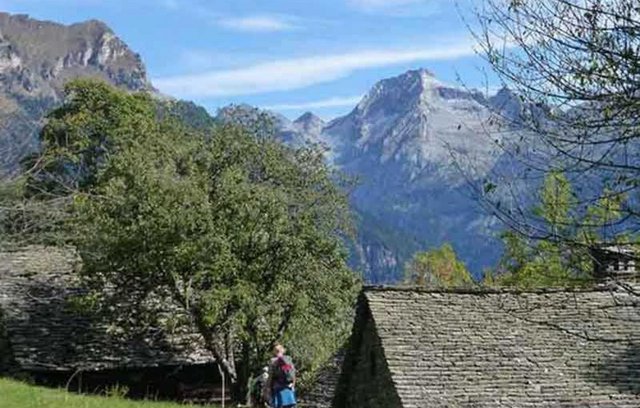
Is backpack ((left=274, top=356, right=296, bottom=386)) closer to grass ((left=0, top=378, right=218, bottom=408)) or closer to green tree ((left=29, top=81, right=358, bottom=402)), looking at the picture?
grass ((left=0, top=378, right=218, bottom=408))

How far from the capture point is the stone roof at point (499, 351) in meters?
Answer: 22.2

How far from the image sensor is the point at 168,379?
103 ft

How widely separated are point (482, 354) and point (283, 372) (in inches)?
Result: 237

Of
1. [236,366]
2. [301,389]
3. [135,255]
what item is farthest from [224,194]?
[301,389]

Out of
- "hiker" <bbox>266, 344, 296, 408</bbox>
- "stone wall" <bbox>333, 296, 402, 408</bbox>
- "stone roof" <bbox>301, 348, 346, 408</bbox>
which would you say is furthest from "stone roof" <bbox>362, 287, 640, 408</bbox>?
"stone roof" <bbox>301, 348, 346, 408</bbox>

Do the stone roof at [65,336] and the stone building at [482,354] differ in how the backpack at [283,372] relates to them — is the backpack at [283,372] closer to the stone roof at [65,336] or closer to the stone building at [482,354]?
the stone building at [482,354]

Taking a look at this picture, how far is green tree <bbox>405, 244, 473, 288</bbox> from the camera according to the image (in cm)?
6266

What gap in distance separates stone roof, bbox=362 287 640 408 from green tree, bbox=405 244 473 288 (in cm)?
3557

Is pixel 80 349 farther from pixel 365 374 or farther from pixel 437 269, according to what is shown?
pixel 437 269

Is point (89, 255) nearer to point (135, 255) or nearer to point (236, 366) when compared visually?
point (135, 255)

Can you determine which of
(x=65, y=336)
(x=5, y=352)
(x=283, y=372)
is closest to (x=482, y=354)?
(x=283, y=372)

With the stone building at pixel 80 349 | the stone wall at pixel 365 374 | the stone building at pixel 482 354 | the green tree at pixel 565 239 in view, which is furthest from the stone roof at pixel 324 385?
the green tree at pixel 565 239

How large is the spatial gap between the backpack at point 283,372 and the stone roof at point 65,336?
10456mm

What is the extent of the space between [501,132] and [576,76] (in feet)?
2.66
